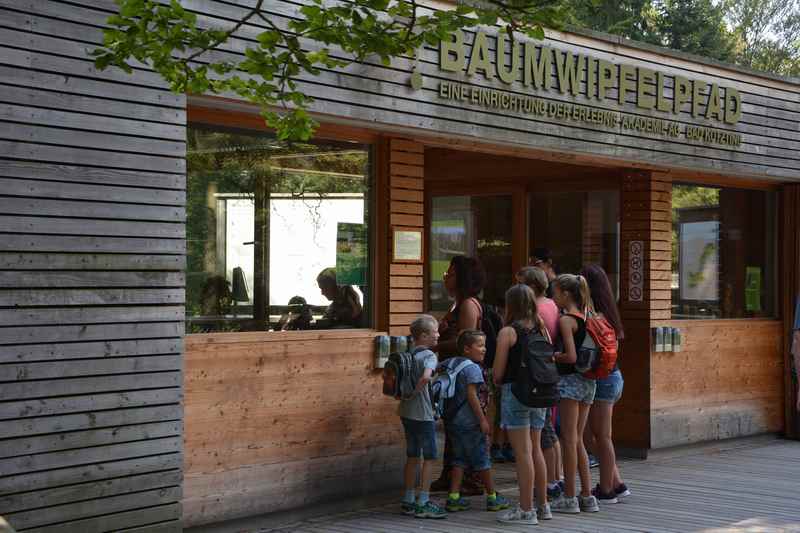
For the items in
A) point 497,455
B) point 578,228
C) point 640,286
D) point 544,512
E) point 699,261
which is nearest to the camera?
point 544,512

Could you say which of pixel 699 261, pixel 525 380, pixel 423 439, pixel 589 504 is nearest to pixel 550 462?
pixel 589 504

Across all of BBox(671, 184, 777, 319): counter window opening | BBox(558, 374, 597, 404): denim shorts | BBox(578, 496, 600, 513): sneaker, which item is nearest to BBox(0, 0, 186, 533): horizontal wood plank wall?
BBox(558, 374, 597, 404): denim shorts

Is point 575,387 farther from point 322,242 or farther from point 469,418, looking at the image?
point 322,242

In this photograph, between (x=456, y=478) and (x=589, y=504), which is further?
(x=589, y=504)

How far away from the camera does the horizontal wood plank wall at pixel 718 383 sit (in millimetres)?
11906

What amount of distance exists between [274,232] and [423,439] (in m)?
1.87

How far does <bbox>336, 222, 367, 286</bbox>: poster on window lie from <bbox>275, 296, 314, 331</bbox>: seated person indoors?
1.35 feet

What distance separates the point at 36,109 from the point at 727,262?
29.1 ft

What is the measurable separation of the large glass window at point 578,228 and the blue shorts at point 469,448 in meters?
4.06

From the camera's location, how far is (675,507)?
29.7ft

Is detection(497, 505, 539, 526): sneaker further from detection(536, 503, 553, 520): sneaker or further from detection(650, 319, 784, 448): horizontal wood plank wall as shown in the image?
detection(650, 319, 784, 448): horizontal wood plank wall

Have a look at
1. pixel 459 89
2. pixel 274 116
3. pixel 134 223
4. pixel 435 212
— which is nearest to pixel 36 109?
pixel 134 223

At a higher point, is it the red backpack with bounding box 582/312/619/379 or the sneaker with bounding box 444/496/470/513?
the red backpack with bounding box 582/312/619/379

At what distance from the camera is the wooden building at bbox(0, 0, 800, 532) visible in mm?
6539
